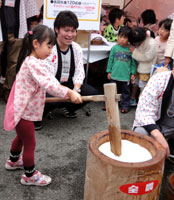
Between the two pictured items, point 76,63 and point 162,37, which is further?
point 162,37

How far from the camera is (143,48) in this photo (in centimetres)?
409

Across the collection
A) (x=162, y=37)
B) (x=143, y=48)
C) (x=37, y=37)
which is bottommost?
(x=143, y=48)

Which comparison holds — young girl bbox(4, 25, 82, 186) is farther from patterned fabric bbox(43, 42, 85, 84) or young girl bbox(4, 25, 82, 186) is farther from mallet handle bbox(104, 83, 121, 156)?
patterned fabric bbox(43, 42, 85, 84)

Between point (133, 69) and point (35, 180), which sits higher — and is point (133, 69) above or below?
above

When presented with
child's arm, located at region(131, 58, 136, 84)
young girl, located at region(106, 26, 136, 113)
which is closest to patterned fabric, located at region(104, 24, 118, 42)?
young girl, located at region(106, 26, 136, 113)

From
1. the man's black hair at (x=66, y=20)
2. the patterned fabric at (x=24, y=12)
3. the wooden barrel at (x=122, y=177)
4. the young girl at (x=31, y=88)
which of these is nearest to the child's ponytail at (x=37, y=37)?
the young girl at (x=31, y=88)

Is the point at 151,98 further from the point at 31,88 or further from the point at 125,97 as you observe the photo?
the point at 125,97

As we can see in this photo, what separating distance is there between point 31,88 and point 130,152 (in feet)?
3.10

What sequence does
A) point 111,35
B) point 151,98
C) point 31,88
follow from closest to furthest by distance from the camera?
point 31,88, point 151,98, point 111,35

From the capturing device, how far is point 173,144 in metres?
2.89

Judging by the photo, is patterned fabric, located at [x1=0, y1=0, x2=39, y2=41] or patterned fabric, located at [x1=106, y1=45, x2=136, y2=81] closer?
patterned fabric, located at [x1=0, y1=0, x2=39, y2=41]

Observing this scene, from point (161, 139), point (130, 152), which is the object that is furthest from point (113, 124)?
point (161, 139)

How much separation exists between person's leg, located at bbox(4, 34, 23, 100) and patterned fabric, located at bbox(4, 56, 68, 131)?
6.65ft

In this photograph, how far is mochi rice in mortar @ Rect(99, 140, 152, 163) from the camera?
1.95 metres
